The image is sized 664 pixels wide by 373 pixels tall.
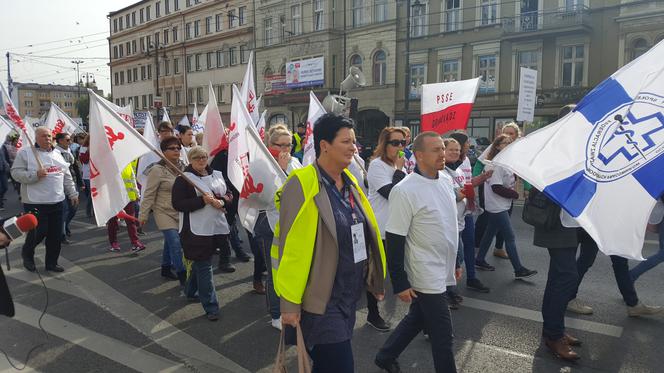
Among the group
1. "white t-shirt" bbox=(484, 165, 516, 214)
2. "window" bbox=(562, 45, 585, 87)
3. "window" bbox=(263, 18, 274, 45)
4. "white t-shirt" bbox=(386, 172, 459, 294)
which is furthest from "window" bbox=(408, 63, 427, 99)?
"white t-shirt" bbox=(386, 172, 459, 294)

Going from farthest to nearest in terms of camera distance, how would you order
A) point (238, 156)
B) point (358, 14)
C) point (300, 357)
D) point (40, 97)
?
point (40, 97) → point (358, 14) → point (238, 156) → point (300, 357)

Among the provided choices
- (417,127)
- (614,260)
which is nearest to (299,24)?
(417,127)

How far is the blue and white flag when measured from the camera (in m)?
3.38

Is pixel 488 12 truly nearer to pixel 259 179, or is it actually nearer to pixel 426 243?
pixel 259 179

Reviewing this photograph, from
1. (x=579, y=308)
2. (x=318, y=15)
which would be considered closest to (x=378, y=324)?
(x=579, y=308)

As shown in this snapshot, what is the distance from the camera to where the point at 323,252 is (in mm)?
2615

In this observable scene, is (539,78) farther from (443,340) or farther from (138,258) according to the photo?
(443,340)

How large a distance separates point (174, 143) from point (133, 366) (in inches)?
97.7

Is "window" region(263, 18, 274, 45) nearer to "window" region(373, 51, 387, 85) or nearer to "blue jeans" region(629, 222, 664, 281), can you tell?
"window" region(373, 51, 387, 85)

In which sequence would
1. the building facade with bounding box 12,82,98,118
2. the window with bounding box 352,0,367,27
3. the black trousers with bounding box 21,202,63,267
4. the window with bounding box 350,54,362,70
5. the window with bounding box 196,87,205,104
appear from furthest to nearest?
the building facade with bounding box 12,82,98,118 < the window with bounding box 196,87,205,104 < the window with bounding box 350,54,362,70 < the window with bounding box 352,0,367,27 < the black trousers with bounding box 21,202,63,267

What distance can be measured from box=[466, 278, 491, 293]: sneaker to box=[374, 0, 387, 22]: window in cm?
3068

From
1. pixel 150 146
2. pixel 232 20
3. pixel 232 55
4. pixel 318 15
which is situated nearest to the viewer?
pixel 150 146

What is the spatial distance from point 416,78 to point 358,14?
6710 mm

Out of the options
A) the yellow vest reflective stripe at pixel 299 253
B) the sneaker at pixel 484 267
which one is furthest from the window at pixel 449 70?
the yellow vest reflective stripe at pixel 299 253
